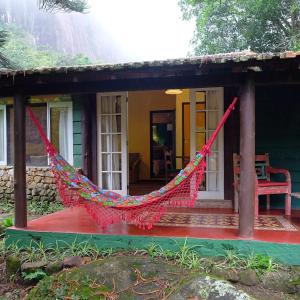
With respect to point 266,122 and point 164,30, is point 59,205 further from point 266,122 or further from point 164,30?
point 164,30

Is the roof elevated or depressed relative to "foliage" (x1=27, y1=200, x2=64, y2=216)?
elevated

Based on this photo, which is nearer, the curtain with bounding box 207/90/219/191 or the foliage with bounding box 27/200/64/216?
the curtain with bounding box 207/90/219/191

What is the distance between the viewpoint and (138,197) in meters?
3.93

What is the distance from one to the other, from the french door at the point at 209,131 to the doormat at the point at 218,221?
73cm

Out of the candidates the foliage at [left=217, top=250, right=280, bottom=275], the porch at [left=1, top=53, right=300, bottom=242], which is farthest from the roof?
the foliage at [left=217, top=250, right=280, bottom=275]

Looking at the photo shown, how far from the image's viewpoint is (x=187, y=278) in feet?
11.4

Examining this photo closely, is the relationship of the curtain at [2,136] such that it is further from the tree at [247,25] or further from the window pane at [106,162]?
the tree at [247,25]

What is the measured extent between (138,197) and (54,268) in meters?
1.18

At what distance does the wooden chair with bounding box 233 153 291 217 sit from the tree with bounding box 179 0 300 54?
6.39 meters

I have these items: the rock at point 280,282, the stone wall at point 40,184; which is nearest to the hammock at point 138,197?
the rock at point 280,282

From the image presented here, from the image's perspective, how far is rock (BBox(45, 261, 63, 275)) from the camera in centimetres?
394

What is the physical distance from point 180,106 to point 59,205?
3626 mm

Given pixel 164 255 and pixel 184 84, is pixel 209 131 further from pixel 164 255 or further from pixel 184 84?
pixel 164 255

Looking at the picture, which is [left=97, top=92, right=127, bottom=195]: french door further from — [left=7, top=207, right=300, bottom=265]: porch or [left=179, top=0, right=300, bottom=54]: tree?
[left=179, top=0, right=300, bottom=54]: tree
